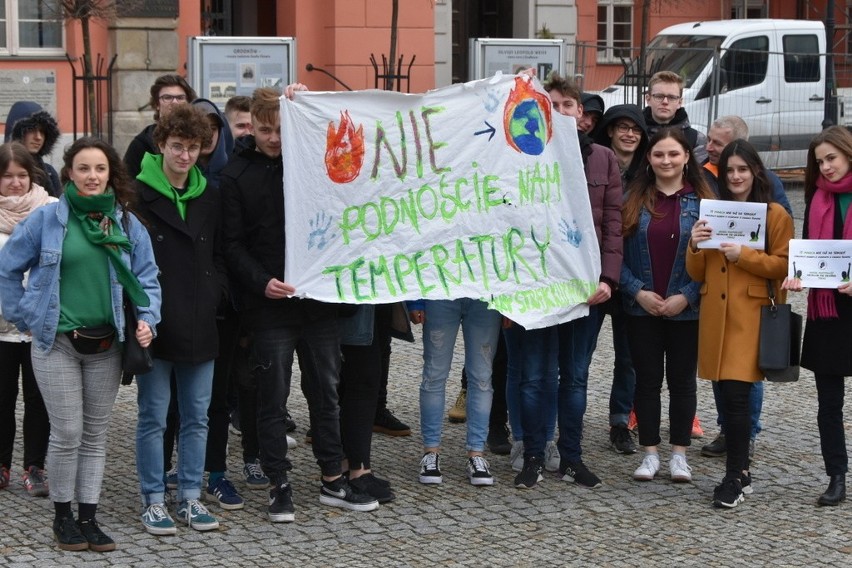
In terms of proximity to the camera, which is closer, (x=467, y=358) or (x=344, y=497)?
(x=344, y=497)

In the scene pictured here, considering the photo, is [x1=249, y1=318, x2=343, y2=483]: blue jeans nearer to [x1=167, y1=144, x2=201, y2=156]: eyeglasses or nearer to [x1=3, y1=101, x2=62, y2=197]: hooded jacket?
[x1=167, y1=144, x2=201, y2=156]: eyeglasses

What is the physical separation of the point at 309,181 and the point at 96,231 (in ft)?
3.58

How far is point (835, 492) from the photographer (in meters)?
6.90

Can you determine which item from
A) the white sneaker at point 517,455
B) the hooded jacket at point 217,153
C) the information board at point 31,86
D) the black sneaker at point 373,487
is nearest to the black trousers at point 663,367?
the white sneaker at point 517,455

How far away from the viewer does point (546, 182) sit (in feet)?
23.5

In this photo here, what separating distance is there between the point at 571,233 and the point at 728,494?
1.46 meters

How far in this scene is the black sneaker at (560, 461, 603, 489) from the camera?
23.7 ft

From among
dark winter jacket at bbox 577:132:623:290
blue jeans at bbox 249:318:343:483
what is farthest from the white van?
blue jeans at bbox 249:318:343:483

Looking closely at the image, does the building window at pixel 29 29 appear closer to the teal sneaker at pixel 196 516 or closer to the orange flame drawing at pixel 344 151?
the orange flame drawing at pixel 344 151

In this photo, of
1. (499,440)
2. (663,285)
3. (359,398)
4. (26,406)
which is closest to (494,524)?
(359,398)

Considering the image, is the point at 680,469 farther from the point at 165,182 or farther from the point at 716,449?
the point at 165,182

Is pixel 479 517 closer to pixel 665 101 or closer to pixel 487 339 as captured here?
pixel 487 339

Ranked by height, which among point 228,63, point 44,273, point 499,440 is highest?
point 228,63

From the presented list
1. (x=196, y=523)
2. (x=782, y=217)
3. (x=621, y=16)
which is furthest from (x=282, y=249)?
(x=621, y=16)
